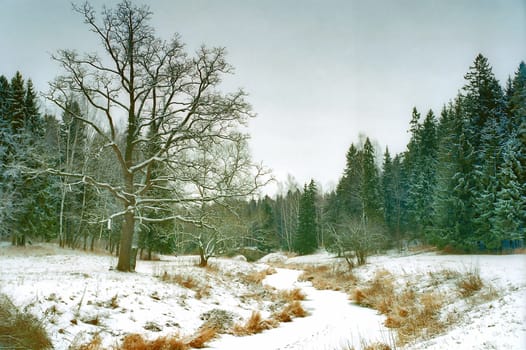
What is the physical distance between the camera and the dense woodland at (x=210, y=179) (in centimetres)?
1455

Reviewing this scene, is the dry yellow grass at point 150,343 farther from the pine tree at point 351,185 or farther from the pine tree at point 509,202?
the pine tree at point 351,185

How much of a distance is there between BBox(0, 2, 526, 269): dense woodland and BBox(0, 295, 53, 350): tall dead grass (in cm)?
643

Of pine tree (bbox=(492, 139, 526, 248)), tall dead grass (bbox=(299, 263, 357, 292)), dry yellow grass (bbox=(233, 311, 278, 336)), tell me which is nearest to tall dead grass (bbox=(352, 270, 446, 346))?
tall dead grass (bbox=(299, 263, 357, 292))

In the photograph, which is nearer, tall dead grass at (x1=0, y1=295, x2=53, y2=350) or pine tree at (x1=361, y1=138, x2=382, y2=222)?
tall dead grass at (x1=0, y1=295, x2=53, y2=350)

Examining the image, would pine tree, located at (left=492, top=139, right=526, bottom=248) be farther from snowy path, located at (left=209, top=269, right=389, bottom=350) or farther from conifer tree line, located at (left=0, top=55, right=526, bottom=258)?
snowy path, located at (left=209, top=269, right=389, bottom=350)

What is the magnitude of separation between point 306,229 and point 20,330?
51.1 m

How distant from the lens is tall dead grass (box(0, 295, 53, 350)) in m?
5.38

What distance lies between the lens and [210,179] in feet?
47.9

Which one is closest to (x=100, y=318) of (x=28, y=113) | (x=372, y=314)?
(x=372, y=314)

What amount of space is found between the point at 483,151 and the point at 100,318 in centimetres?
3015

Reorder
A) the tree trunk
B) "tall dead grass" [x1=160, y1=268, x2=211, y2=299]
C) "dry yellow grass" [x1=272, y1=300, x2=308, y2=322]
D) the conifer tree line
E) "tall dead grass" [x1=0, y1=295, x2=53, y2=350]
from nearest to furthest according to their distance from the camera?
"tall dead grass" [x1=0, y1=295, x2=53, y2=350] < "dry yellow grass" [x1=272, y1=300, x2=308, y2=322] < "tall dead grass" [x1=160, y1=268, x2=211, y2=299] < the tree trunk < the conifer tree line

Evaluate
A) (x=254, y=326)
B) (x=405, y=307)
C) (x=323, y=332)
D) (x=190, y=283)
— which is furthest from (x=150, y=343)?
(x=405, y=307)

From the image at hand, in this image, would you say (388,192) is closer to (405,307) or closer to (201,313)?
(405,307)

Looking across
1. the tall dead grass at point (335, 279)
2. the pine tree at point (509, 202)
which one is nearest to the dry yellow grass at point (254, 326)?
Answer: the tall dead grass at point (335, 279)
